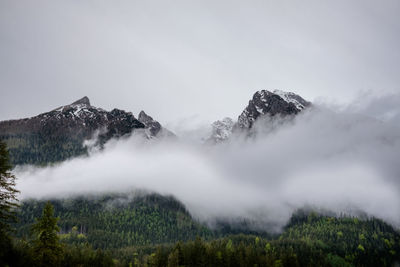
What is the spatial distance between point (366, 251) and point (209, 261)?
146 meters

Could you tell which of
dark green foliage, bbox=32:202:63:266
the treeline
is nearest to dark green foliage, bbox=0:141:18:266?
dark green foliage, bbox=32:202:63:266

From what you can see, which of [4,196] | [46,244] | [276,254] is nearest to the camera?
[4,196]

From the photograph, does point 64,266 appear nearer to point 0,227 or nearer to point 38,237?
point 38,237

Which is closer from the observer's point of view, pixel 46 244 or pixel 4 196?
pixel 4 196

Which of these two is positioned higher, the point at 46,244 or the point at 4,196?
the point at 4,196

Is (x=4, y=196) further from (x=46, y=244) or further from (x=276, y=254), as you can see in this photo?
(x=276, y=254)

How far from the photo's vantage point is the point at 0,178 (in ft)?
96.7

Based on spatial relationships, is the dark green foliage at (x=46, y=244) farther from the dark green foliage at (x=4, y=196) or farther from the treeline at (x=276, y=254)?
the treeline at (x=276, y=254)

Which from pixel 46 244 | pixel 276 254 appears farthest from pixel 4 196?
pixel 276 254

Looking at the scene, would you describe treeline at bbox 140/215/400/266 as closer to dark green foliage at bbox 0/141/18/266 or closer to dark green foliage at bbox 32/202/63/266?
dark green foliage at bbox 32/202/63/266

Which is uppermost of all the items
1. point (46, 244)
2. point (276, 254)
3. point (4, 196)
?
point (4, 196)

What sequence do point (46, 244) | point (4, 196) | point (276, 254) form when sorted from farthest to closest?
point (276, 254) < point (46, 244) < point (4, 196)

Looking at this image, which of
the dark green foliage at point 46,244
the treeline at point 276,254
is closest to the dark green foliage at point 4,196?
the dark green foliage at point 46,244

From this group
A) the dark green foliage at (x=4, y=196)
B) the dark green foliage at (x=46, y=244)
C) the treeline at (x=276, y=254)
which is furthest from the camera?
the treeline at (x=276, y=254)
